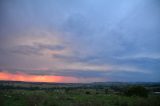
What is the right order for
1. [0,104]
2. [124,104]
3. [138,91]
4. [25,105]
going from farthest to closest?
[138,91] < [124,104] < [25,105] < [0,104]

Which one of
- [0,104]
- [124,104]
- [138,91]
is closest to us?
[0,104]

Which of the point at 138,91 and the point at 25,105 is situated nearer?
the point at 25,105

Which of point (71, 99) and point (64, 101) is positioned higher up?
point (71, 99)

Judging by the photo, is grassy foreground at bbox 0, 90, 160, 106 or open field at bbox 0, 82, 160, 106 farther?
open field at bbox 0, 82, 160, 106

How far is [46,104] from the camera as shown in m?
25.0

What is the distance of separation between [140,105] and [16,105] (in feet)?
41.6

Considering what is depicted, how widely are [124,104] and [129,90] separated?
22573 mm

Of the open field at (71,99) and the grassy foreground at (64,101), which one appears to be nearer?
the grassy foreground at (64,101)

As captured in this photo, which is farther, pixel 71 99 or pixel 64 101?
pixel 71 99

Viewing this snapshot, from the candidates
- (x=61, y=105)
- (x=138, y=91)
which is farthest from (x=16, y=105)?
(x=138, y=91)

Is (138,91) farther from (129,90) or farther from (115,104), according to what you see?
(115,104)

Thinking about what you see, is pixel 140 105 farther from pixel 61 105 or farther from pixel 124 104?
pixel 61 105

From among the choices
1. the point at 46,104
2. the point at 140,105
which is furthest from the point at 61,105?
the point at 140,105

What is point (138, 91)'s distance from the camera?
49.0m
